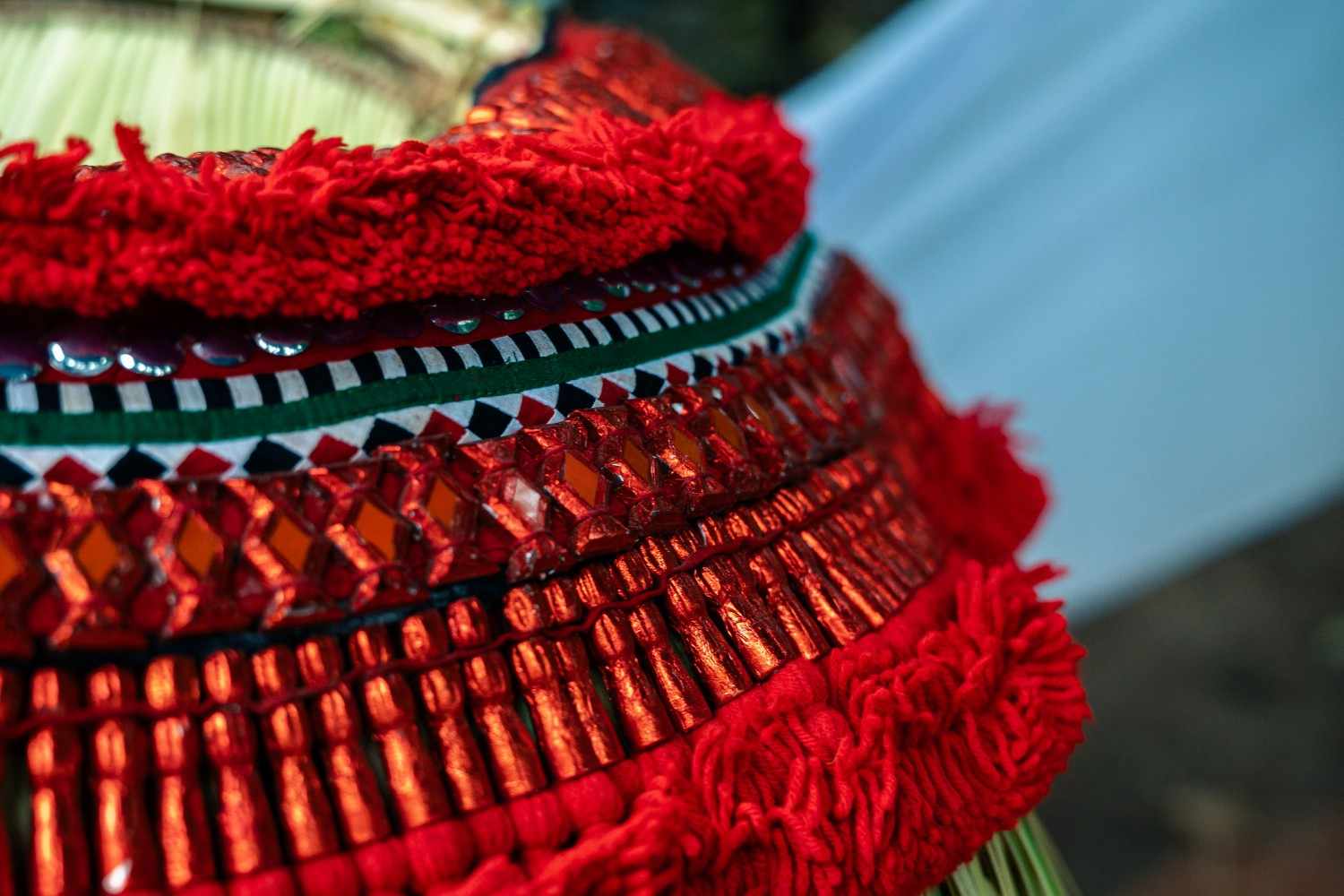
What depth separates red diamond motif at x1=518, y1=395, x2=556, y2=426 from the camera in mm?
434

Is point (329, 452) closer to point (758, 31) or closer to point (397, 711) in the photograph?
point (397, 711)

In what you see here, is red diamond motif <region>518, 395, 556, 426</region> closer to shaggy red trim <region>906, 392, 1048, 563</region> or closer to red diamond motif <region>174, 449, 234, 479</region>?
red diamond motif <region>174, 449, 234, 479</region>

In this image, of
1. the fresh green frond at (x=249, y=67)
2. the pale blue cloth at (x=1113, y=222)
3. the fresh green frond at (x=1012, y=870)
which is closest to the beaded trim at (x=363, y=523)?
the fresh green frond at (x=1012, y=870)

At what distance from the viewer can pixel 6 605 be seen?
1.11ft

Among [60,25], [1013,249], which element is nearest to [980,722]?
[60,25]

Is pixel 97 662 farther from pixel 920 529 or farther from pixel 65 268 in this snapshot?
pixel 920 529

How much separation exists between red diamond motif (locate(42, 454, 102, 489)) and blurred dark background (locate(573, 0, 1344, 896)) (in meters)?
1.41

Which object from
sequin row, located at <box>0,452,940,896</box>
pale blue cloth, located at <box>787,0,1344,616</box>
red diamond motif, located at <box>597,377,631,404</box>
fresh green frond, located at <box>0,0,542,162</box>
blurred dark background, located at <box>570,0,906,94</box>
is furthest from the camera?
blurred dark background, located at <box>570,0,906,94</box>

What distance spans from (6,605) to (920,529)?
1.30 ft

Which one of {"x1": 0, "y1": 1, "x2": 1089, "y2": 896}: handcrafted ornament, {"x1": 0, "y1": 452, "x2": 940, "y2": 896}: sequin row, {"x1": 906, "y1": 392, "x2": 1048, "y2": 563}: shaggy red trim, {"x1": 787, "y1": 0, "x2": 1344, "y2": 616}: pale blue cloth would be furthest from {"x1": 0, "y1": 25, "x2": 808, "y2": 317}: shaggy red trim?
{"x1": 787, "y1": 0, "x2": 1344, "y2": 616}: pale blue cloth

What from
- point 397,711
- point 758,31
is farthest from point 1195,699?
point 397,711

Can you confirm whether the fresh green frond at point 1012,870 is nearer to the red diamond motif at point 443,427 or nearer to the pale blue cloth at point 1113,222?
the red diamond motif at point 443,427

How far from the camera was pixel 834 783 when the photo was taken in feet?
1.38

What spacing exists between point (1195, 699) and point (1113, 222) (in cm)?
73
